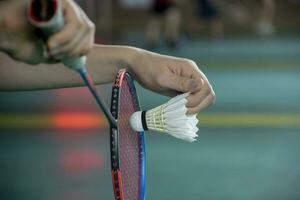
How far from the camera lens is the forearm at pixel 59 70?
155cm

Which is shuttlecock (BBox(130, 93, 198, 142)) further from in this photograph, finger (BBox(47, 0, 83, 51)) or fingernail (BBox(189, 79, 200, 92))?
finger (BBox(47, 0, 83, 51))

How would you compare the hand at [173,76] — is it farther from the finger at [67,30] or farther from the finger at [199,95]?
the finger at [67,30]

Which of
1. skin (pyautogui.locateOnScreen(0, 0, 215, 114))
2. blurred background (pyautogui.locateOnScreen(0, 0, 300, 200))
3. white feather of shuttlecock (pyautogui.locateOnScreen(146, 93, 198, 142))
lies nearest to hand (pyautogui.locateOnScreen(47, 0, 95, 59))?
skin (pyautogui.locateOnScreen(0, 0, 215, 114))

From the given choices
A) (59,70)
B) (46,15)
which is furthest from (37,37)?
(59,70)

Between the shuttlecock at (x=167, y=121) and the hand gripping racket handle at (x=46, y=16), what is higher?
the hand gripping racket handle at (x=46, y=16)

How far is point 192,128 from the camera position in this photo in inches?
62.9

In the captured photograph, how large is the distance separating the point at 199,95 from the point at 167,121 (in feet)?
0.35

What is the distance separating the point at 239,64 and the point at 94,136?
16.7 ft

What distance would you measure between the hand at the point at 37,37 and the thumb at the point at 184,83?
1.31 feet

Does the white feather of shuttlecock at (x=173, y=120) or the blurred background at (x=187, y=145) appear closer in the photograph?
the white feather of shuttlecock at (x=173, y=120)

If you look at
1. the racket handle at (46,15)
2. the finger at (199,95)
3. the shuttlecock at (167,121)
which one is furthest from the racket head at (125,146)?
the racket handle at (46,15)

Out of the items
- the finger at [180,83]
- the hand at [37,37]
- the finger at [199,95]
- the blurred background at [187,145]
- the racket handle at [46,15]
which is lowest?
the blurred background at [187,145]

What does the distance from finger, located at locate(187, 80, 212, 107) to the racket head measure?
16 cm

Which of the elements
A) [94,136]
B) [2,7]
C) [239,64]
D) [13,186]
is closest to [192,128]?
[2,7]
